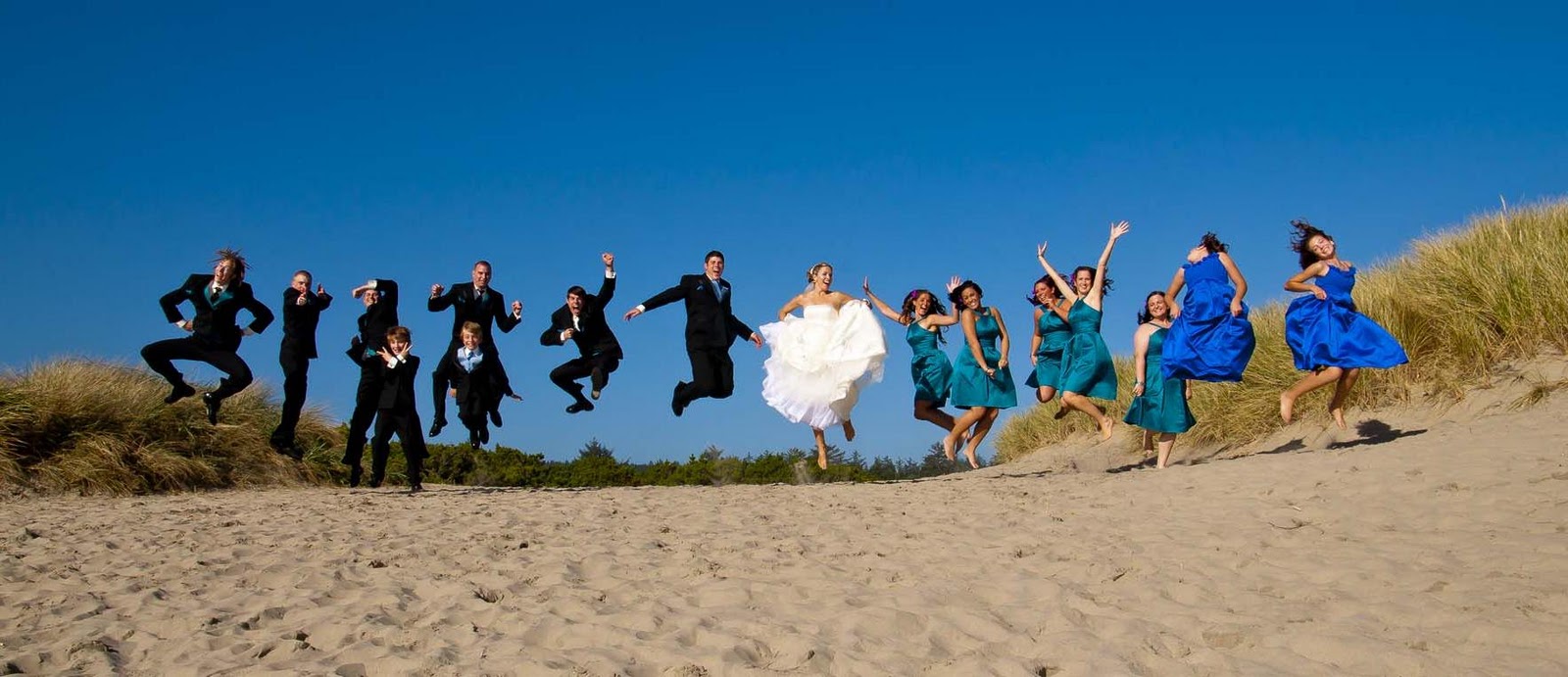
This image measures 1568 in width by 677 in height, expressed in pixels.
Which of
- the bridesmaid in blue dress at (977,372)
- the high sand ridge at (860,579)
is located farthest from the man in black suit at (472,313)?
the bridesmaid in blue dress at (977,372)

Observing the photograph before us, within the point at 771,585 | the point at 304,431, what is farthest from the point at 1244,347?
the point at 304,431

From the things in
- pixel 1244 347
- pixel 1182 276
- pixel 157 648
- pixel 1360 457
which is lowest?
pixel 157 648

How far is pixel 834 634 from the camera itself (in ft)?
16.3

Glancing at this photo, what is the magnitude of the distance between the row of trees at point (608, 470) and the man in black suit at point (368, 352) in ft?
12.6

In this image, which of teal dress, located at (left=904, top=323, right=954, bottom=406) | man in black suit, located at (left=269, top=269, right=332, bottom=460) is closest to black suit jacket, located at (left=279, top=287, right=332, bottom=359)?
man in black suit, located at (left=269, top=269, right=332, bottom=460)

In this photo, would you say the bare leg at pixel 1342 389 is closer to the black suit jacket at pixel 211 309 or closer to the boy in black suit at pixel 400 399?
the boy in black suit at pixel 400 399

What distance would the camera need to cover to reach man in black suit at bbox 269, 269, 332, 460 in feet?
36.3

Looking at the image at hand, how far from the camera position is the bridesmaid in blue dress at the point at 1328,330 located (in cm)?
959

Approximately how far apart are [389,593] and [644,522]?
8.59 feet

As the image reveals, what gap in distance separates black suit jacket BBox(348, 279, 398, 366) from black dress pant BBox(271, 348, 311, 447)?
50 centimetres

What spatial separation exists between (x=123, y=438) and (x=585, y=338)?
559 centimetres

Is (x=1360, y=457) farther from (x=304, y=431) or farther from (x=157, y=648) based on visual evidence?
(x=304, y=431)

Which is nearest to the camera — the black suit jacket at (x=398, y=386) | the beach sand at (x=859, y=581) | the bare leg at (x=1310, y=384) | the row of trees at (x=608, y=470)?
the beach sand at (x=859, y=581)

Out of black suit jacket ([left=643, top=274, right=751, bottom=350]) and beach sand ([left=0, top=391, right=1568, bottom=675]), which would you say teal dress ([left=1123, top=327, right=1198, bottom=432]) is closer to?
beach sand ([left=0, top=391, right=1568, bottom=675])
